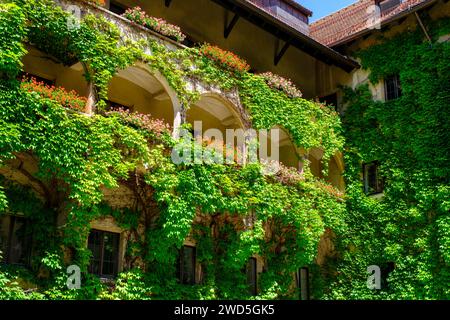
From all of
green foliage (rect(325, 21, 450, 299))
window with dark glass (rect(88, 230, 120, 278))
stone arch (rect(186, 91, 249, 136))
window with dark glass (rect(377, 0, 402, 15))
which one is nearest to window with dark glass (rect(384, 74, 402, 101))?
green foliage (rect(325, 21, 450, 299))

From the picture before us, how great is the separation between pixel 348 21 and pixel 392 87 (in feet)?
14.8

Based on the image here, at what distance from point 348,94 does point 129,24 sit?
9.47 meters

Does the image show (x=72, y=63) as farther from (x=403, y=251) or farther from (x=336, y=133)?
(x=403, y=251)

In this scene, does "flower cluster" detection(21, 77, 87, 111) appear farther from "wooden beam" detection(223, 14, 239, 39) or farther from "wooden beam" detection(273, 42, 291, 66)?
"wooden beam" detection(273, 42, 291, 66)

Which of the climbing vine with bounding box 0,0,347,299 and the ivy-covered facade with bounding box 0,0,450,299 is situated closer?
the climbing vine with bounding box 0,0,347,299

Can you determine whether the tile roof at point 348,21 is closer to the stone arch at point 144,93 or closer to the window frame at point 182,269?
the stone arch at point 144,93

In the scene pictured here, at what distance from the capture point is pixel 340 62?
74.4 ft

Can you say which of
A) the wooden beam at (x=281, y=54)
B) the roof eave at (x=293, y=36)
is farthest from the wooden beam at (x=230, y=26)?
the wooden beam at (x=281, y=54)

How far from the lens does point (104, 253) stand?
626 inches

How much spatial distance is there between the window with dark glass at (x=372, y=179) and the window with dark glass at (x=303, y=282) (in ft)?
11.2

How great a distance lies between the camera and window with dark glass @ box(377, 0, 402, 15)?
2238 centimetres

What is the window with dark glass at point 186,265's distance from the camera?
56.9 feet

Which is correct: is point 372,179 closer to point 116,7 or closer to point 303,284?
point 303,284

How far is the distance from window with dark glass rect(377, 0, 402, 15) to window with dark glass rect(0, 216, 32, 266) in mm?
14765
